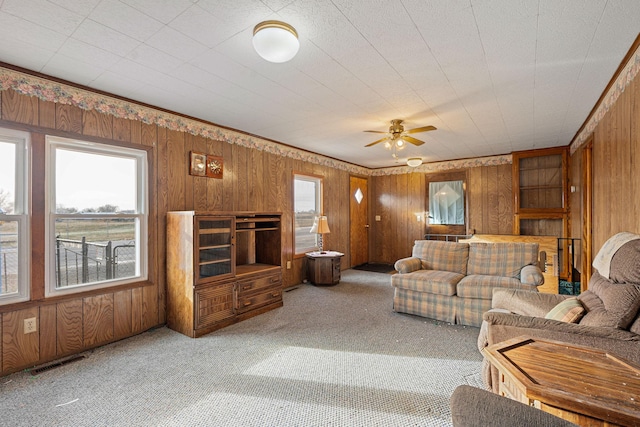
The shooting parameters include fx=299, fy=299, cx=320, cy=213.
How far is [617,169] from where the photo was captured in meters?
2.71

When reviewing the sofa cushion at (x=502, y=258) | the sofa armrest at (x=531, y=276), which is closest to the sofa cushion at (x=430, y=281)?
the sofa cushion at (x=502, y=258)

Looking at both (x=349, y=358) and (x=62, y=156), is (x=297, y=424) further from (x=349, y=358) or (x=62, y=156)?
(x=62, y=156)

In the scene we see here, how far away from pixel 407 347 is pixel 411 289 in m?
0.93

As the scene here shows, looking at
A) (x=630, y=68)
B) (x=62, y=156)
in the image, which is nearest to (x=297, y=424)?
(x=62, y=156)

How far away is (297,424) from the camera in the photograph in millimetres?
1787

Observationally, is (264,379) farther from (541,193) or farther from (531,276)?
(541,193)

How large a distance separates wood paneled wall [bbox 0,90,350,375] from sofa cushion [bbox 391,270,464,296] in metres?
2.32

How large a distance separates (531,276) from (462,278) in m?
0.70

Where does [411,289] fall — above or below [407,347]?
above

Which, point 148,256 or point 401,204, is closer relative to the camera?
point 148,256

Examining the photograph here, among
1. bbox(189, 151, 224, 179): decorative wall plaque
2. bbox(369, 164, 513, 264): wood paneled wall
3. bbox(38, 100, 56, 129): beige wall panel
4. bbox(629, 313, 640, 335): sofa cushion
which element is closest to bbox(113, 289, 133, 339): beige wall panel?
bbox(189, 151, 224, 179): decorative wall plaque

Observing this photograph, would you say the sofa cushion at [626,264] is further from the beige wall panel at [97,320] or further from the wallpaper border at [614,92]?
the beige wall panel at [97,320]

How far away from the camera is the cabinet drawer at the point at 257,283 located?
11.8ft

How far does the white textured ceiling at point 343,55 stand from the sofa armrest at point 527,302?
1838 millimetres
